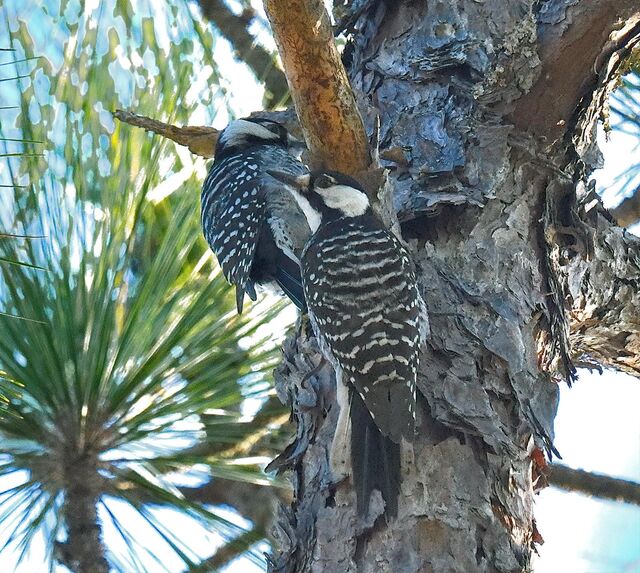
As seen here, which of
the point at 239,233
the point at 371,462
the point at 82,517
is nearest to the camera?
the point at 371,462

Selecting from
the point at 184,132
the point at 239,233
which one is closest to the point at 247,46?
the point at 184,132

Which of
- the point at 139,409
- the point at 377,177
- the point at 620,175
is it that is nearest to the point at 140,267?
the point at 139,409

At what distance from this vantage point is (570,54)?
6.57 ft

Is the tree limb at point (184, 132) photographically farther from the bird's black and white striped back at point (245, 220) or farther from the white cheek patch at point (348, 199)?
the white cheek patch at point (348, 199)

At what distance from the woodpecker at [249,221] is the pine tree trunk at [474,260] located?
40 cm

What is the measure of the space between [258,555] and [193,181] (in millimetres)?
1024

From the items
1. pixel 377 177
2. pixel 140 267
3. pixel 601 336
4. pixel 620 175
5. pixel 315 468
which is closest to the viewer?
pixel 315 468

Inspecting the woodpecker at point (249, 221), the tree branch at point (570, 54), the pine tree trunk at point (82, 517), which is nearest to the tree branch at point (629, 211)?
the tree branch at point (570, 54)

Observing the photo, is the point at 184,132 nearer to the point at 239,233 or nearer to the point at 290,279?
the point at 239,233

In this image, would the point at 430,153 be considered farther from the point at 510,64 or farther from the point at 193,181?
the point at 193,181

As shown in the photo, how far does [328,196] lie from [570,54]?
61 centimetres

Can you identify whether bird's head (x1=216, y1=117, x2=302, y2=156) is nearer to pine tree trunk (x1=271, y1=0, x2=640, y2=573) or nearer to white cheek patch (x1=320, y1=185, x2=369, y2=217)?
pine tree trunk (x1=271, y1=0, x2=640, y2=573)

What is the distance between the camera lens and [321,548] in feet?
4.84

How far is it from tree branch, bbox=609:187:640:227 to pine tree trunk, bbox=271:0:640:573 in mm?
466
